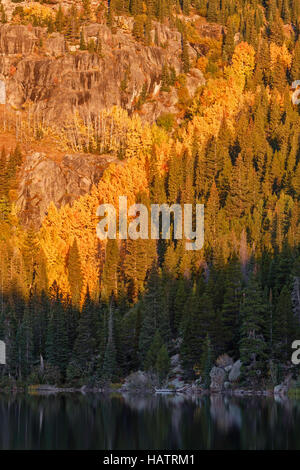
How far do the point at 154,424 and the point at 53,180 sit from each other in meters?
114

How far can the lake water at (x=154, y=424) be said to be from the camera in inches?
2466

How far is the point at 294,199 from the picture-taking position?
Result: 502ft

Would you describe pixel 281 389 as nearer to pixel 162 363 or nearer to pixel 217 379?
pixel 217 379

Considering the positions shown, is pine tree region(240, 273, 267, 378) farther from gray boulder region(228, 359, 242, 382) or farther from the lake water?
the lake water

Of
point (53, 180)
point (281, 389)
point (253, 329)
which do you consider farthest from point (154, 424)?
point (53, 180)

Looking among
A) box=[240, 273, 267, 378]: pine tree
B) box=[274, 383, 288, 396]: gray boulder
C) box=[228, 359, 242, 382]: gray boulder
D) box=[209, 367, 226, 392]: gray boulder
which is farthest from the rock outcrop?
box=[274, 383, 288, 396]: gray boulder

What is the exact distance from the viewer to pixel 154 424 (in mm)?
72188

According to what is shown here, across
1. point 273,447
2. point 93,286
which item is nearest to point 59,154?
point 93,286

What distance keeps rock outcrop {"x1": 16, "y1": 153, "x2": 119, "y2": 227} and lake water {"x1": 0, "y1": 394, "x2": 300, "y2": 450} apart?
8420 centimetres

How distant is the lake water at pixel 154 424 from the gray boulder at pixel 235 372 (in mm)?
5958

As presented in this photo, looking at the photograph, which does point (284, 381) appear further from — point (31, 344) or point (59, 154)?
point (59, 154)
